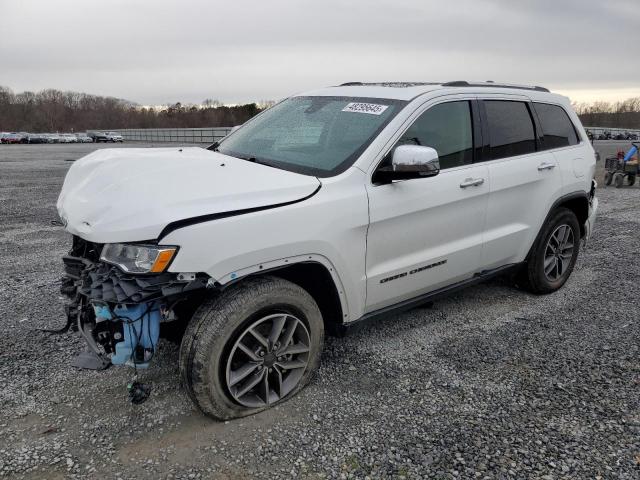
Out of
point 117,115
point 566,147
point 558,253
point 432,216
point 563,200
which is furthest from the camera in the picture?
point 117,115

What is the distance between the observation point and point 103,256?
259 cm

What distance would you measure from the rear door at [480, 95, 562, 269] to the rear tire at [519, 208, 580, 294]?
0.62 feet

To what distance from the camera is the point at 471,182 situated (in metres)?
3.69

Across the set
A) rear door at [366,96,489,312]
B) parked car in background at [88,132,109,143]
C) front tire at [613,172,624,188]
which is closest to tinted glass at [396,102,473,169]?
rear door at [366,96,489,312]

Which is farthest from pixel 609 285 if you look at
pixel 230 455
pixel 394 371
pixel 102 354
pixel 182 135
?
pixel 182 135

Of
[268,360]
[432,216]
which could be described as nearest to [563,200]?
[432,216]

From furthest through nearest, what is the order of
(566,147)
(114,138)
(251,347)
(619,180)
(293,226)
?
(114,138)
(619,180)
(566,147)
(251,347)
(293,226)

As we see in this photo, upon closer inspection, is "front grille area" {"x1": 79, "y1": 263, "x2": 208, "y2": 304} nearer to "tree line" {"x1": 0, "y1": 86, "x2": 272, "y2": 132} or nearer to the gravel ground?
the gravel ground

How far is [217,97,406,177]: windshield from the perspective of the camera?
3234 mm

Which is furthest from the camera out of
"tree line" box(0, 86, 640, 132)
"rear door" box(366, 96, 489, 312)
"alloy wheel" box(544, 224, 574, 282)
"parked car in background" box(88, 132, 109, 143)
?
"tree line" box(0, 86, 640, 132)

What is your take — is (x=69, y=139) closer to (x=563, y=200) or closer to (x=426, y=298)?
(x=563, y=200)

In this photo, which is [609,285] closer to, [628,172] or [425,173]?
[425,173]

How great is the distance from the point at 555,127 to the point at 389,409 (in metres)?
3.16

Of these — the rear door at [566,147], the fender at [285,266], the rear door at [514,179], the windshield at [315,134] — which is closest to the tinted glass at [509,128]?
the rear door at [514,179]
